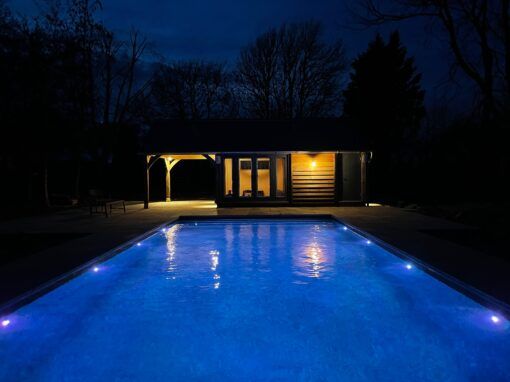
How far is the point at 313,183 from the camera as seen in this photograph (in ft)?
51.9

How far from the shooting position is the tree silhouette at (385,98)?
2706 cm

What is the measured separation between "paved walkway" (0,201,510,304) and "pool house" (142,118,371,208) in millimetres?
3950

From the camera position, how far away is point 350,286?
6125 millimetres

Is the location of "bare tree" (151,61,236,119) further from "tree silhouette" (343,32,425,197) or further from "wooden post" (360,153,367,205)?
"wooden post" (360,153,367,205)

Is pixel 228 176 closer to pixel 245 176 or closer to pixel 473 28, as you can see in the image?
pixel 245 176

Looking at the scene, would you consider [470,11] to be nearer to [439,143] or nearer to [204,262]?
[439,143]

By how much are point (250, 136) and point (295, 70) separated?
10.6 metres

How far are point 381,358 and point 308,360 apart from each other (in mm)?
716

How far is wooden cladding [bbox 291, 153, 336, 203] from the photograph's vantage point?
1563 centimetres

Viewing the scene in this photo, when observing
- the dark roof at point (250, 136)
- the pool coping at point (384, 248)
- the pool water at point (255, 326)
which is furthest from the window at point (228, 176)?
the pool water at point (255, 326)

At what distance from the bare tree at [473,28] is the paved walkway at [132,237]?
640 centimetres

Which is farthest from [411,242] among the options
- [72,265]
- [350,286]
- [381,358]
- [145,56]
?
[145,56]

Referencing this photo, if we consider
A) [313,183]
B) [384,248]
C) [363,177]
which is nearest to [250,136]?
[313,183]

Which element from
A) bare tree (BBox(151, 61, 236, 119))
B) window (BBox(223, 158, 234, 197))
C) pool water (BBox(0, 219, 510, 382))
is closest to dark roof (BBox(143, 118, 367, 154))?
window (BBox(223, 158, 234, 197))
